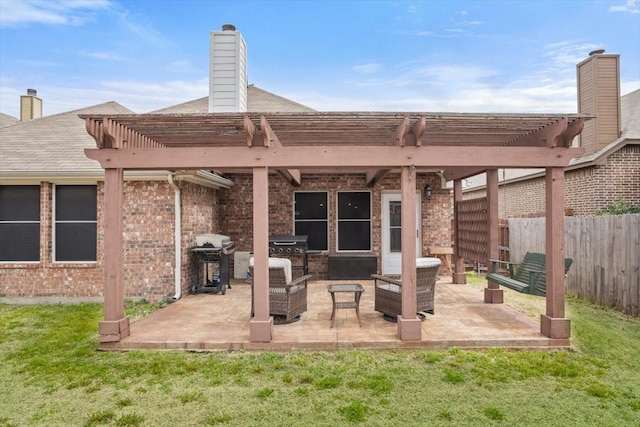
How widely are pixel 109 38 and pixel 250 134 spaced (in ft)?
40.4

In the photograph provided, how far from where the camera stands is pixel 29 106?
1155 centimetres

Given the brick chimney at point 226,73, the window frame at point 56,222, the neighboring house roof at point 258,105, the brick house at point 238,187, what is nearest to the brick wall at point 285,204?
the brick house at point 238,187

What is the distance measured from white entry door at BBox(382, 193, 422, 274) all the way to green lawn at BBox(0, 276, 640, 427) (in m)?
5.06

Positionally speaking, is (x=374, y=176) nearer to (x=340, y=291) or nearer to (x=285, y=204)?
(x=285, y=204)

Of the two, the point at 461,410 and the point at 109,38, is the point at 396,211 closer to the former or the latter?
the point at 461,410

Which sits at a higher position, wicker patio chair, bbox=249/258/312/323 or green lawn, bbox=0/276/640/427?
wicker patio chair, bbox=249/258/312/323

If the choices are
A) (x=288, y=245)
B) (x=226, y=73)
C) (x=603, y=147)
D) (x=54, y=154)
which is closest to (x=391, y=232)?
(x=288, y=245)

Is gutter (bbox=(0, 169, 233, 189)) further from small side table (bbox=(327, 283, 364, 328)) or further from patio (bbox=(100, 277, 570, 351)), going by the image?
small side table (bbox=(327, 283, 364, 328))

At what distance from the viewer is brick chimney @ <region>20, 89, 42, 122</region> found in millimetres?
11469

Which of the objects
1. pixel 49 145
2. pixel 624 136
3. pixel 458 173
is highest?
pixel 624 136

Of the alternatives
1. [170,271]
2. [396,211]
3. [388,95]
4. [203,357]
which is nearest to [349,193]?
[396,211]

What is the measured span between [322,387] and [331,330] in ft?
4.91

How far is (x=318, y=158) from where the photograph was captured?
4.79m

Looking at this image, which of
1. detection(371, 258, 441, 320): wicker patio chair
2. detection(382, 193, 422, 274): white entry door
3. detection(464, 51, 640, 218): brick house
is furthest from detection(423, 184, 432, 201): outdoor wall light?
detection(371, 258, 441, 320): wicker patio chair
